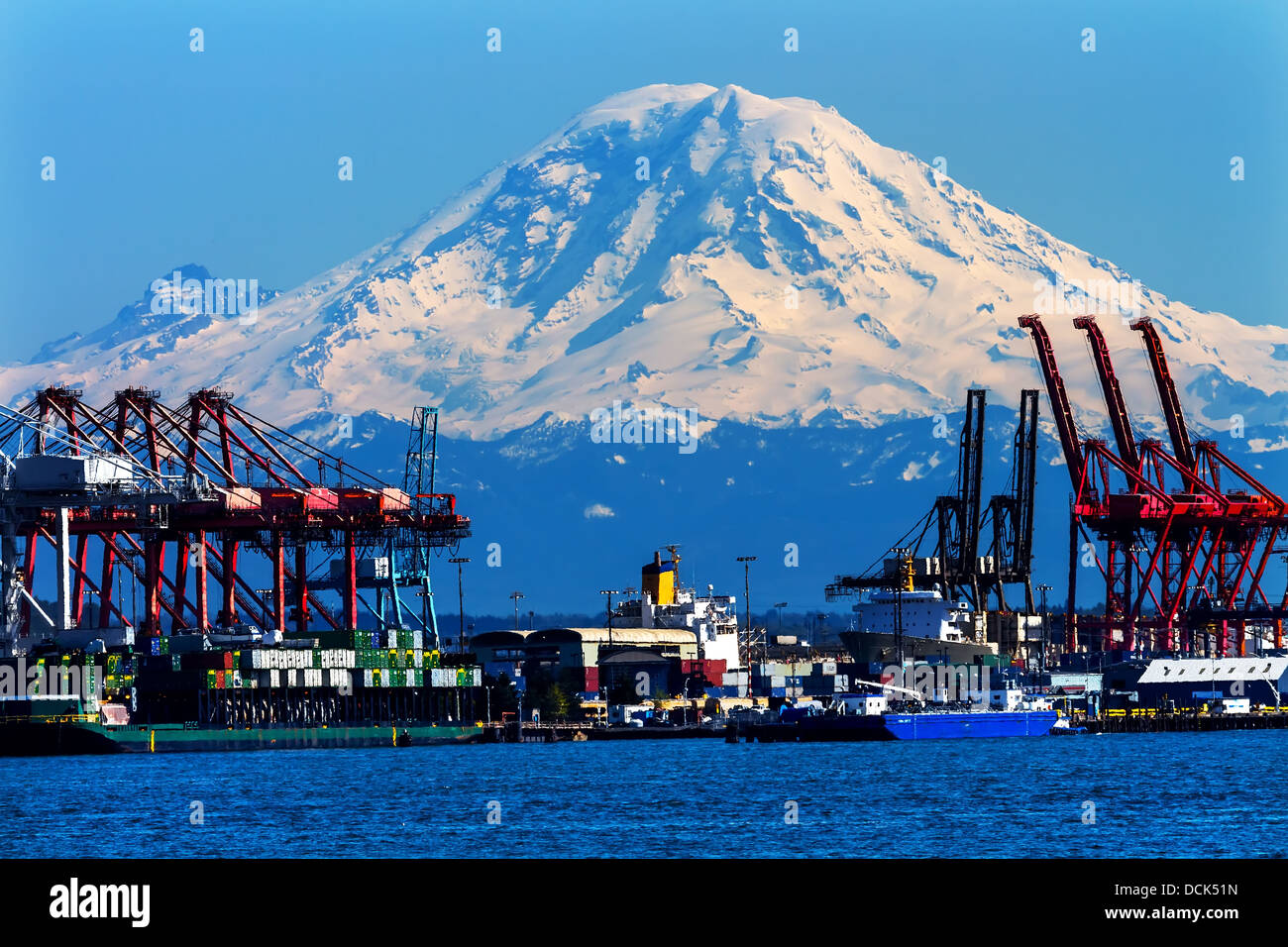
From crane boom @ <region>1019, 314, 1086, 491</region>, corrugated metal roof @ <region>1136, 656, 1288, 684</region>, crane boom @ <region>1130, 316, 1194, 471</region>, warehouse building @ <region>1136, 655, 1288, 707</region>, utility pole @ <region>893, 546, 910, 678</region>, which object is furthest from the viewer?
crane boom @ <region>1130, 316, 1194, 471</region>

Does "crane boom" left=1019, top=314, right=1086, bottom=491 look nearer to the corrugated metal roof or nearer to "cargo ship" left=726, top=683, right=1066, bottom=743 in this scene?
the corrugated metal roof

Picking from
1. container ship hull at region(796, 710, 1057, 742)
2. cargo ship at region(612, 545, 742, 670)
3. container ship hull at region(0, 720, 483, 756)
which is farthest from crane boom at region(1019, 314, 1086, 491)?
container ship hull at region(0, 720, 483, 756)

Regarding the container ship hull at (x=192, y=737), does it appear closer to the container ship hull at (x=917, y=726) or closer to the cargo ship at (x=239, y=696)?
the cargo ship at (x=239, y=696)

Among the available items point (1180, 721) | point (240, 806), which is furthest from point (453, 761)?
point (1180, 721)

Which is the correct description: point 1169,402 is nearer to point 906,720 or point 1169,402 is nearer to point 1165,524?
point 1165,524

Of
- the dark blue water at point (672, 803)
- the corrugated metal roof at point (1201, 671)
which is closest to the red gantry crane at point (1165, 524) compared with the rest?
the corrugated metal roof at point (1201, 671)
